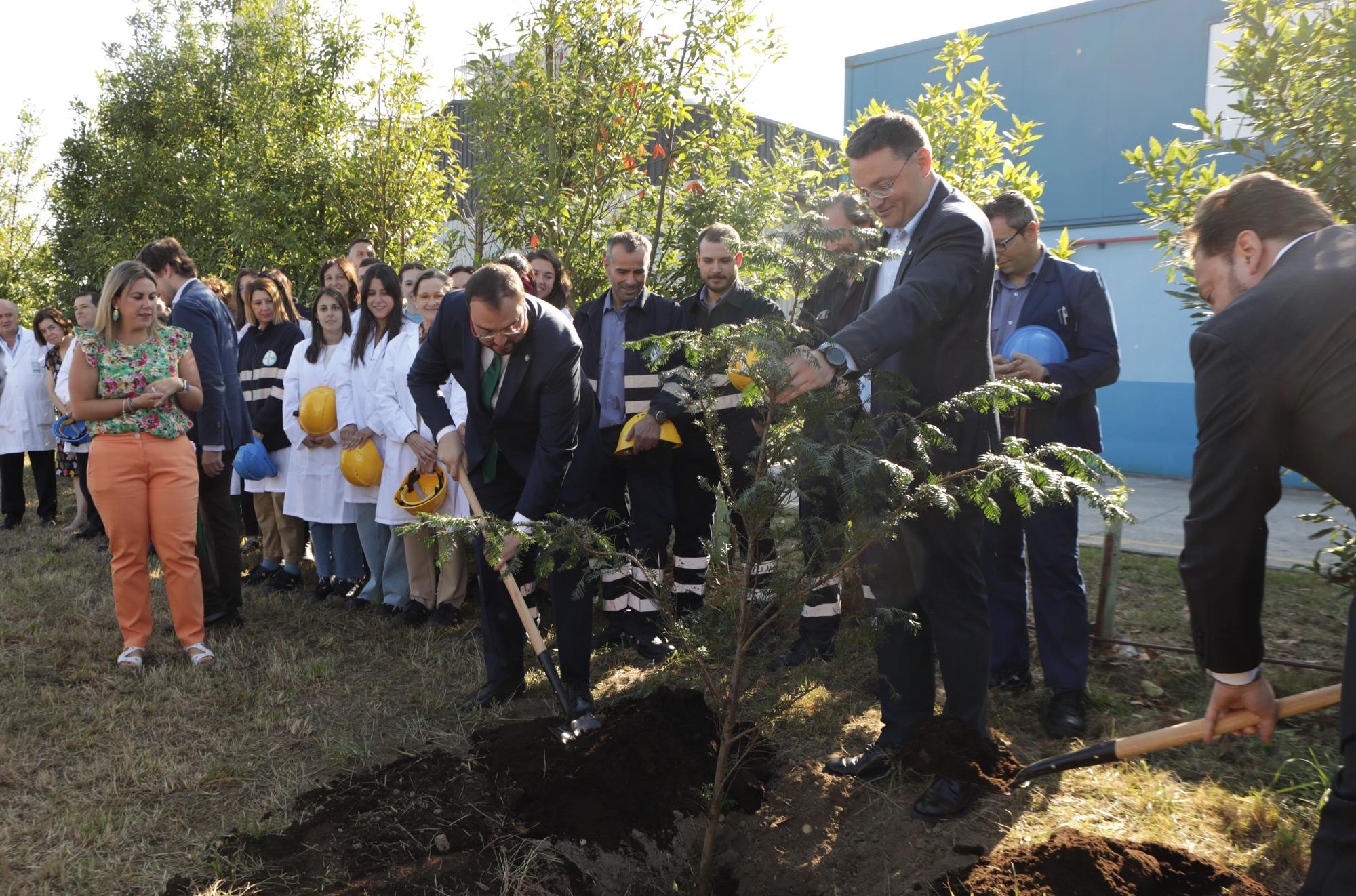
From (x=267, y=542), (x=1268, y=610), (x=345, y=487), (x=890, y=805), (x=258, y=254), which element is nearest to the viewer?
(x=890, y=805)

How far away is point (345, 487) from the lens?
634cm

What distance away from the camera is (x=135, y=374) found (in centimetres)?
498

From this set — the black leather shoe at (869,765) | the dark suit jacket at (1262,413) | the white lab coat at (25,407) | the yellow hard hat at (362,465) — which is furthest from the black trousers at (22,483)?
the dark suit jacket at (1262,413)

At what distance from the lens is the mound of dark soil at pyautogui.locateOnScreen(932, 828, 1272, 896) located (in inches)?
104

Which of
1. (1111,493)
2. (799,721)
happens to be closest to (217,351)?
(799,721)

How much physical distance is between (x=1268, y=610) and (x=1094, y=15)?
34.4 feet

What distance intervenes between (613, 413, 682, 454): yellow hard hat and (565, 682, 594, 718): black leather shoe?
133cm

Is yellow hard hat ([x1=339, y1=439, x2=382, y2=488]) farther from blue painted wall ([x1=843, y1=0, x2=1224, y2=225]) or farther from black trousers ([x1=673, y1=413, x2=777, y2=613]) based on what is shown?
blue painted wall ([x1=843, y1=0, x2=1224, y2=225])

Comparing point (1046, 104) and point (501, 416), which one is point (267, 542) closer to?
point (501, 416)

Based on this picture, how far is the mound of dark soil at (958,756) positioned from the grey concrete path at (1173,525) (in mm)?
3919

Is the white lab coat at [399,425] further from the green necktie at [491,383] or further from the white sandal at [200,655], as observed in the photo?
the green necktie at [491,383]

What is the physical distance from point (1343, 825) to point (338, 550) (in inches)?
234

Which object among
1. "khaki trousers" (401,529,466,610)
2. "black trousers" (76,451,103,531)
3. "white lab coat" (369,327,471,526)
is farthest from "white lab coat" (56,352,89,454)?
"black trousers" (76,451,103,531)

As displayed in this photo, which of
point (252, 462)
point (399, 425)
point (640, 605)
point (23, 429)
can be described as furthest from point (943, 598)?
point (23, 429)
